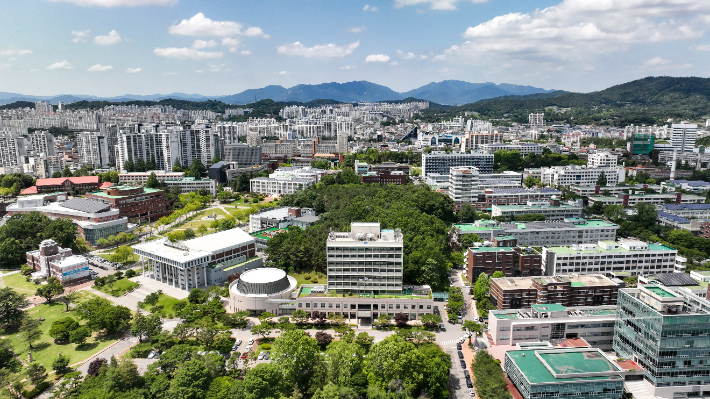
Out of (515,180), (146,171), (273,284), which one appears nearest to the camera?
(273,284)

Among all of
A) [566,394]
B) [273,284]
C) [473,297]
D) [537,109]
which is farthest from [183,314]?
[537,109]

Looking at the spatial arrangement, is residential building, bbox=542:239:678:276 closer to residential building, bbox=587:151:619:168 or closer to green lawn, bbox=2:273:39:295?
residential building, bbox=587:151:619:168

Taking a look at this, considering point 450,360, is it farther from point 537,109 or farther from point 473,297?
point 537,109

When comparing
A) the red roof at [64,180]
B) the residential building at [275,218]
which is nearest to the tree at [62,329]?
the residential building at [275,218]

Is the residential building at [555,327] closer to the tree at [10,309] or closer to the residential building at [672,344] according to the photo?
the residential building at [672,344]

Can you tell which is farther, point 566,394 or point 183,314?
point 183,314

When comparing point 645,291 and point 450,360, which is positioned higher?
point 645,291

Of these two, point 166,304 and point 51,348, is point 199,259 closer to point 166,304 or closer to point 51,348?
point 166,304

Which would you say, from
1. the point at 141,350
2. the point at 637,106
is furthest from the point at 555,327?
the point at 637,106
